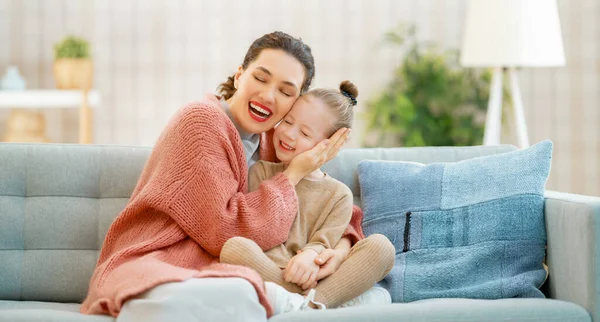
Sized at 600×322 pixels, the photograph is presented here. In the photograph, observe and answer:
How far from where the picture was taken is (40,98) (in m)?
4.26

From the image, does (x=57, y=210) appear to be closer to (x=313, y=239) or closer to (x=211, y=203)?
(x=211, y=203)

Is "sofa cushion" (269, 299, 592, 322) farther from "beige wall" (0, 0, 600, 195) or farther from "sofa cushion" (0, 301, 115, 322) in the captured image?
"beige wall" (0, 0, 600, 195)

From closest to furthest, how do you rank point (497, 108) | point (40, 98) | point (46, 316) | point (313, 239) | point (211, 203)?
point (46, 316) < point (211, 203) < point (313, 239) < point (497, 108) < point (40, 98)

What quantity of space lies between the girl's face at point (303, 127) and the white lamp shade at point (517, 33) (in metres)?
1.38

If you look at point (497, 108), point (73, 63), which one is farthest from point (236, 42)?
point (497, 108)

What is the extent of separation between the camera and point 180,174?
2.00 metres

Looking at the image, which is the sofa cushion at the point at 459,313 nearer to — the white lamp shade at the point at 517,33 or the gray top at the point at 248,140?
the gray top at the point at 248,140

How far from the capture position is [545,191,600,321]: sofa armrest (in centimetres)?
196

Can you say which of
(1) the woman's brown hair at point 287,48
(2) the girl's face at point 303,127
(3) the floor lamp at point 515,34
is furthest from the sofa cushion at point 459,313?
(3) the floor lamp at point 515,34

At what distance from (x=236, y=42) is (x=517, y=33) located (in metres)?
1.81

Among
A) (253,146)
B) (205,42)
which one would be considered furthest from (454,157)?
(205,42)

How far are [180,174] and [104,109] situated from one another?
279 centimetres

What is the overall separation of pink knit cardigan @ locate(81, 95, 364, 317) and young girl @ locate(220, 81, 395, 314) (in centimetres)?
7

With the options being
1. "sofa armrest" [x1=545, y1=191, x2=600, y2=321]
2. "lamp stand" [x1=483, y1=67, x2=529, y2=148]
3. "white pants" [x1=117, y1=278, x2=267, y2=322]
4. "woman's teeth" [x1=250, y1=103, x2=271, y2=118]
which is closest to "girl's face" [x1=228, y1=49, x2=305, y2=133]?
"woman's teeth" [x1=250, y1=103, x2=271, y2=118]
